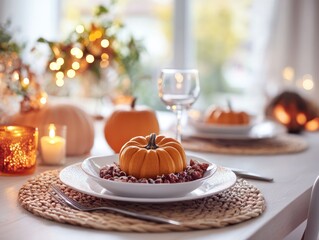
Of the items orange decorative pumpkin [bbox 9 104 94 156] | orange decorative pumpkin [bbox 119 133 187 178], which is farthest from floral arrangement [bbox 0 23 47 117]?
orange decorative pumpkin [bbox 119 133 187 178]

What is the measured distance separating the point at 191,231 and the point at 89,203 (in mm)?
215

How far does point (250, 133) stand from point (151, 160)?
0.77 meters

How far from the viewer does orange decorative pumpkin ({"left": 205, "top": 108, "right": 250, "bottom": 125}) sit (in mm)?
1777

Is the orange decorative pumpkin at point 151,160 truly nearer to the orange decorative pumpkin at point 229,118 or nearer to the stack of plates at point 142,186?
the stack of plates at point 142,186

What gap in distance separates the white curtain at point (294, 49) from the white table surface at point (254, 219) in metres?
1.17

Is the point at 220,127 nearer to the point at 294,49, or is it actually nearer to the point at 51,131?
the point at 51,131

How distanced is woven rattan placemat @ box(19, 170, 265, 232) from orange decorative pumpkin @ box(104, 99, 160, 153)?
15.5 inches

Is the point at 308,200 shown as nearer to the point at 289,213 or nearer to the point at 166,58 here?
the point at 289,213

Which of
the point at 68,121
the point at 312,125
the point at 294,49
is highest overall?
the point at 294,49

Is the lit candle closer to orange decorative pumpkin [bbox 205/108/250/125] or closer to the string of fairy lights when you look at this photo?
the string of fairy lights

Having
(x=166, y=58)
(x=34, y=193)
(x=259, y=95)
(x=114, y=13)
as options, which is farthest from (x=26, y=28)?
(x=34, y=193)

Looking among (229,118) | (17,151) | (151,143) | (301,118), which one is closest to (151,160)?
(151,143)

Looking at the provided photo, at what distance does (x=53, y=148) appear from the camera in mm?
1382

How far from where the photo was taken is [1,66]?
1606 mm
